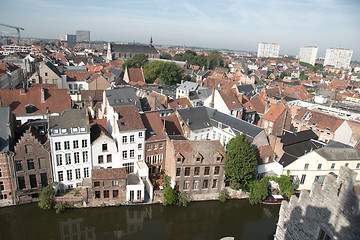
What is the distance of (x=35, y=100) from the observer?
49750 mm

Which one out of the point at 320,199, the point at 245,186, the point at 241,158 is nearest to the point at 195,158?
the point at 241,158

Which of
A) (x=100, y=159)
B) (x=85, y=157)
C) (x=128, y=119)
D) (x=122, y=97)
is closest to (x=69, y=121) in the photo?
(x=85, y=157)

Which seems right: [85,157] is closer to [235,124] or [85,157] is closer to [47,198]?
[47,198]

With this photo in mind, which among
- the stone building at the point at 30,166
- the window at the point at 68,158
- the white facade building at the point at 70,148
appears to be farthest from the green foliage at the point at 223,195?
the stone building at the point at 30,166

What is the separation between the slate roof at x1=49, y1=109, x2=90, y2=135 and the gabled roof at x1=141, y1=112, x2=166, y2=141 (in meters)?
9.75

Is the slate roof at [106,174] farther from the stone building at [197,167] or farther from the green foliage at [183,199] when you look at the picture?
the green foliage at [183,199]

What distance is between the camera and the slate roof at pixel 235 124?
44.4 m

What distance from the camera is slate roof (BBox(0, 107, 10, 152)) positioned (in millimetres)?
33094

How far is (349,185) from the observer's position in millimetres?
11469

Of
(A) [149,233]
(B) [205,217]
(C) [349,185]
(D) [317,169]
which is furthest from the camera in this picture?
(D) [317,169]

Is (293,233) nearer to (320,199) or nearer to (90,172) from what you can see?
(320,199)

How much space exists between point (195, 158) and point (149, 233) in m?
12.1

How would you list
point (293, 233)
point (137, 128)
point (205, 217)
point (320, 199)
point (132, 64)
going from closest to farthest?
point (320, 199)
point (293, 233)
point (205, 217)
point (137, 128)
point (132, 64)

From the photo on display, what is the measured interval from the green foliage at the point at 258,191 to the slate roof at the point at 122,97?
2789 cm
